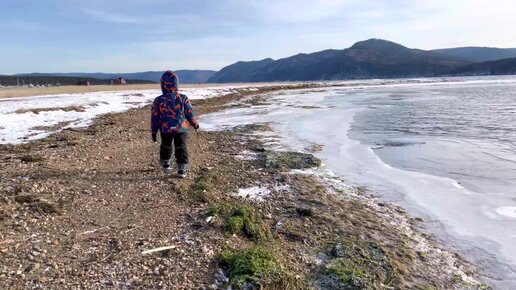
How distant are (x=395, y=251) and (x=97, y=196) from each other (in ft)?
15.7

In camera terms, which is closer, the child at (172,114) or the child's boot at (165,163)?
the child at (172,114)

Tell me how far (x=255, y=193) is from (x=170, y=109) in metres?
2.35

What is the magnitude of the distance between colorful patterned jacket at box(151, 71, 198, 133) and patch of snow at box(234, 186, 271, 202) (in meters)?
1.63

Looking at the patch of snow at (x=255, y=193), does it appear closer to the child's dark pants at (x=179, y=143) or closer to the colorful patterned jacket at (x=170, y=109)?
the child's dark pants at (x=179, y=143)

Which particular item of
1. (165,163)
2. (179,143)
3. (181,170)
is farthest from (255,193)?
(165,163)

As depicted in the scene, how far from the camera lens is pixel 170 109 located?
8.64 metres

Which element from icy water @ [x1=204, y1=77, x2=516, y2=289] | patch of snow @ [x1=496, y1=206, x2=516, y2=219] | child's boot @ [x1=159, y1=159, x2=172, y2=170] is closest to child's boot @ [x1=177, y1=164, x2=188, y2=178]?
child's boot @ [x1=159, y1=159, x2=172, y2=170]

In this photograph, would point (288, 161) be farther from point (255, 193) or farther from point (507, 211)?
point (507, 211)

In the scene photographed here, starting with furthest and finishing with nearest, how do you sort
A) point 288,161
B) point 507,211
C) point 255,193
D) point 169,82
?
point 288,161
point 169,82
point 255,193
point 507,211

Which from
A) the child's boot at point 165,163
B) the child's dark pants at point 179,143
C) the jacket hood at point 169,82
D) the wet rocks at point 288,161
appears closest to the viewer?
the jacket hood at point 169,82

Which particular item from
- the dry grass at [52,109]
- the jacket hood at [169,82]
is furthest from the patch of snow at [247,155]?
the dry grass at [52,109]

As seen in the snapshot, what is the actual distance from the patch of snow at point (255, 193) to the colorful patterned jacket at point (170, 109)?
5.35ft

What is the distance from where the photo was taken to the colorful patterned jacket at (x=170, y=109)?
28.2ft

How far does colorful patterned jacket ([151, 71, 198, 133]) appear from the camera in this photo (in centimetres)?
859
